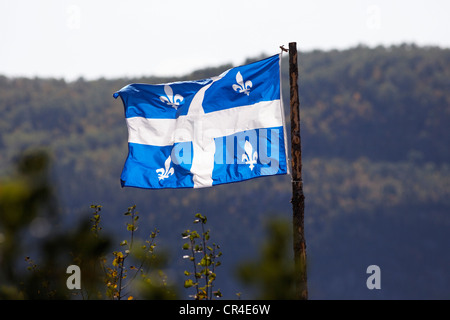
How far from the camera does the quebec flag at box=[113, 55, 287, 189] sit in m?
14.8

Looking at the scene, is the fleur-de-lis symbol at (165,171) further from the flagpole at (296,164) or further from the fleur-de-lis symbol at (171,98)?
the flagpole at (296,164)

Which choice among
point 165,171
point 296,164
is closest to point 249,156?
point 296,164

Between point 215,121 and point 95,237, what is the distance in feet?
37.1

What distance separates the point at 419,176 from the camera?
195875 millimetres

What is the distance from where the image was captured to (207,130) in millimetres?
15703

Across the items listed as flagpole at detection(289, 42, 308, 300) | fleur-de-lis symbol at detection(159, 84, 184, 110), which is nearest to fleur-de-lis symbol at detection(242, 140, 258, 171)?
flagpole at detection(289, 42, 308, 300)

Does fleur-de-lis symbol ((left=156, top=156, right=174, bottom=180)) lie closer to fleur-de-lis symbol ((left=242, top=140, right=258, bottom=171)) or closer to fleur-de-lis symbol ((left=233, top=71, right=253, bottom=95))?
fleur-de-lis symbol ((left=242, top=140, right=258, bottom=171))

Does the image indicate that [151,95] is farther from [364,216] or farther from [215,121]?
[364,216]

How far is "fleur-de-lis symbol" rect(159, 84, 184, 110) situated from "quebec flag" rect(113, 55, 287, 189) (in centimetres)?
2

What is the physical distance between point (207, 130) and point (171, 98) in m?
0.91

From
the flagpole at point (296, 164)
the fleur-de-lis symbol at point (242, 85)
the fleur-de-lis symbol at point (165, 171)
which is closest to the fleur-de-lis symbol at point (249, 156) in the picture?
the fleur-de-lis symbol at point (242, 85)

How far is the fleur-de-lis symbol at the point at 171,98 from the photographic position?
52.3ft

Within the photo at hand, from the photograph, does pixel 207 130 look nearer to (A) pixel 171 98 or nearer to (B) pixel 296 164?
(A) pixel 171 98
